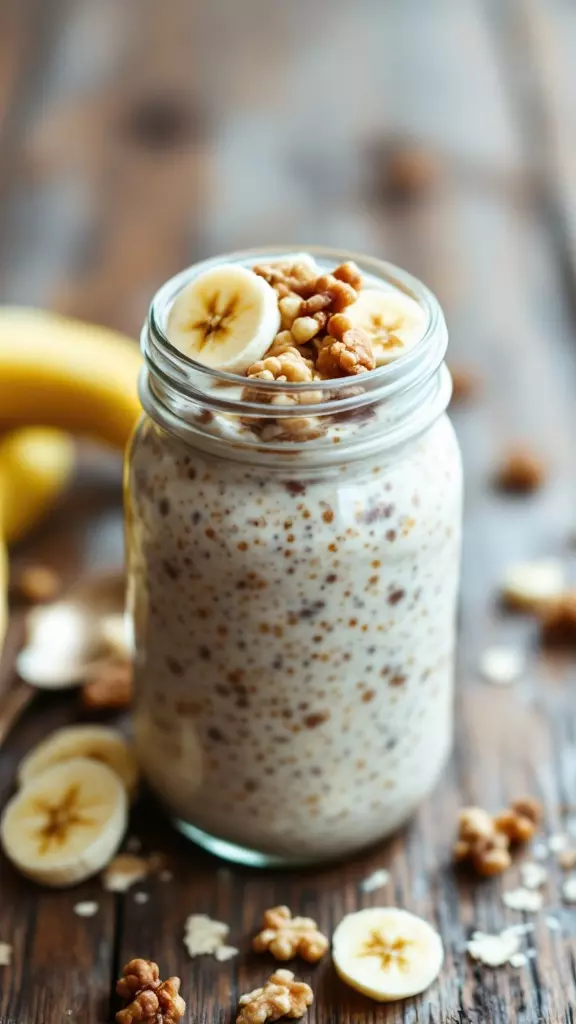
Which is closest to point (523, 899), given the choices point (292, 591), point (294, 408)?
point (292, 591)

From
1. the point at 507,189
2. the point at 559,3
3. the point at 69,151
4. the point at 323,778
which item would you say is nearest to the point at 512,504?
the point at 323,778

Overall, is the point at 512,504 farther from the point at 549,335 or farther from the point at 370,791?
the point at 370,791

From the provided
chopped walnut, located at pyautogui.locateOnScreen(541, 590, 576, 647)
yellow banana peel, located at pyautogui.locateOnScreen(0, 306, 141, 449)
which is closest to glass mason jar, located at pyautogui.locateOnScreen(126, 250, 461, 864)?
chopped walnut, located at pyautogui.locateOnScreen(541, 590, 576, 647)

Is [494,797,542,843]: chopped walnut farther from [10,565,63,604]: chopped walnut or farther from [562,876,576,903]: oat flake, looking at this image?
[10,565,63,604]: chopped walnut

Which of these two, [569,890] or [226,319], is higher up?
[226,319]

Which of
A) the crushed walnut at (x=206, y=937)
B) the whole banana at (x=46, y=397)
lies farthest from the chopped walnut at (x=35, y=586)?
the crushed walnut at (x=206, y=937)

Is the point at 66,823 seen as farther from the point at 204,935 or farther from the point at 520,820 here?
the point at 520,820

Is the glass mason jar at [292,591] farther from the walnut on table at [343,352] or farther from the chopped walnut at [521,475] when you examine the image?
the chopped walnut at [521,475]
